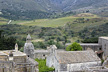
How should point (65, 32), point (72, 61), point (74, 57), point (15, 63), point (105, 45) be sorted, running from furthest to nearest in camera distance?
1. point (65, 32)
2. point (105, 45)
3. point (74, 57)
4. point (72, 61)
5. point (15, 63)

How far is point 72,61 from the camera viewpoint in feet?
95.5

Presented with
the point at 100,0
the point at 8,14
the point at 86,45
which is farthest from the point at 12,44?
the point at 100,0

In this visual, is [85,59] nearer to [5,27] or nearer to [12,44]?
[12,44]

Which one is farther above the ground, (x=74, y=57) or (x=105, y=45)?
(x=105, y=45)

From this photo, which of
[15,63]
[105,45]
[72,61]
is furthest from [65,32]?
[15,63]

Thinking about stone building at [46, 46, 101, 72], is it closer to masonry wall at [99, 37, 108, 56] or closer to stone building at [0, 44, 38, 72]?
masonry wall at [99, 37, 108, 56]

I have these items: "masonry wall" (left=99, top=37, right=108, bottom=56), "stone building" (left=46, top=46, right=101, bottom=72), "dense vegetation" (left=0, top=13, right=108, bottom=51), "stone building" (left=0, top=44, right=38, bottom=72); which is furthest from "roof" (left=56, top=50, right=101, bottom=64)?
"dense vegetation" (left=0, top=13, right=108, bottom=51)

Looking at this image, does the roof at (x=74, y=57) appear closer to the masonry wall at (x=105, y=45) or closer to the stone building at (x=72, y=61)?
the stone building at (x=72, y=61)

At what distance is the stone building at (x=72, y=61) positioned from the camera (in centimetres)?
2846

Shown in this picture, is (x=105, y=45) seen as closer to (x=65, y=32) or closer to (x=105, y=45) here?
(x=105, y=45)

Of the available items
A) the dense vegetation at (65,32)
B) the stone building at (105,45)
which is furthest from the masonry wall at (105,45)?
the dense vegetation at (65,32)

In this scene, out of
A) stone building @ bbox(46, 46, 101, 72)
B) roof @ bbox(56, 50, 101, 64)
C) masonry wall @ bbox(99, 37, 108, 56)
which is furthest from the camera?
masonry wall @ bbox(99, 37, 108, 56)

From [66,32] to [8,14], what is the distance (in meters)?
46.0

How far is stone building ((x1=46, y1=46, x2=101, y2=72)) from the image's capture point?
2846 centimetres
